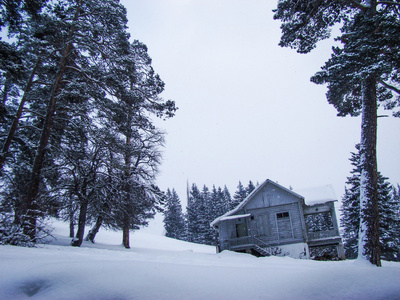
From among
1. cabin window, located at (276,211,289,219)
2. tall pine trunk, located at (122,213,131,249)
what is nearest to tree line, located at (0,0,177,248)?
tall pine trunk, located at (122,213,131,249)

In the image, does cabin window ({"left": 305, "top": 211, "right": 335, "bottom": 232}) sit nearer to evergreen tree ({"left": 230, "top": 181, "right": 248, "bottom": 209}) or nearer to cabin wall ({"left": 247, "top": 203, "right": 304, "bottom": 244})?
evergreen tree ({"left": 230, "top": 181, "right": 248, "bottom": 209})

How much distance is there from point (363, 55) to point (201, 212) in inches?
1666

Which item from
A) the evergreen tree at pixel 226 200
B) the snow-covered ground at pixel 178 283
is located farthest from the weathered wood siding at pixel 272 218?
the evergreen tree at pixel 226 200

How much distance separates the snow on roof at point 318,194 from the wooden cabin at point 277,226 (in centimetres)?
27

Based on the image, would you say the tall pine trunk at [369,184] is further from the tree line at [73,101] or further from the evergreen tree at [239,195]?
the evergreen tree at [239,195]

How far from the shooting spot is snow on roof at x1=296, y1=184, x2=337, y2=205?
19059 mm

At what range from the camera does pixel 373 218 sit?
22.3ft

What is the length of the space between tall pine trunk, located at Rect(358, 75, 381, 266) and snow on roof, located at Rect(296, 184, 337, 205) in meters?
12.5

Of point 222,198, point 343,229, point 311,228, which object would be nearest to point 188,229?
point 222,198

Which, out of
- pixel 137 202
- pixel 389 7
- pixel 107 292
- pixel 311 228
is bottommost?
pixel 311 228

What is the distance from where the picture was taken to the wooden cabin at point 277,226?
1838 centimetres

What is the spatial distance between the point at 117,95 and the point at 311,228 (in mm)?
41335

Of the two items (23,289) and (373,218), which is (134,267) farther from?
(373,218)

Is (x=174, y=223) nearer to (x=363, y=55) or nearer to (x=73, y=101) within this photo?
(x=73, y=101)
